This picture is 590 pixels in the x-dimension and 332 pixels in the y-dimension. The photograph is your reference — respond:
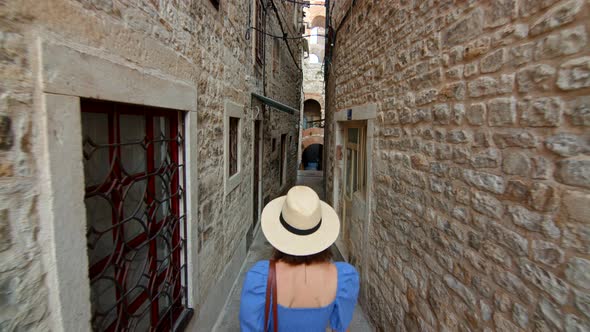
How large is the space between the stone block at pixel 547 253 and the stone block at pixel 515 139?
18.1 inches

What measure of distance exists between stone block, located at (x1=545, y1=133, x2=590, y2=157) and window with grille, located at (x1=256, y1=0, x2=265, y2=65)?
490 centimetres

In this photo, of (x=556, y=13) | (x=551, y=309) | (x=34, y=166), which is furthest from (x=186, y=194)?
(x=556, y=13)

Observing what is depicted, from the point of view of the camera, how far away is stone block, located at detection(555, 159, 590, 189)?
1244 millimetres

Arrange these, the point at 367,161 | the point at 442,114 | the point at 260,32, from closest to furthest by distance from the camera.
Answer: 1. the point at 442,114
2. the point at 367,161
3. the point at 260,32

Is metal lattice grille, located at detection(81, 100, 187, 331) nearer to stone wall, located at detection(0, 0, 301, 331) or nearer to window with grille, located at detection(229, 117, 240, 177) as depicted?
stone wall, located at detection(0, 0, 301, 331)

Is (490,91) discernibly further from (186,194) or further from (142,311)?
(142,311)

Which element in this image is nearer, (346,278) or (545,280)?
(545,280)

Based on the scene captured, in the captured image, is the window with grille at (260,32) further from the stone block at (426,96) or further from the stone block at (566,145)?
the stone block at (566,145)

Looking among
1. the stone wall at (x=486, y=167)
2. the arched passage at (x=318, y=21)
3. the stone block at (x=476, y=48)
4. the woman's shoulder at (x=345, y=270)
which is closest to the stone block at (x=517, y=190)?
the stone wall at (x=486, y=167)

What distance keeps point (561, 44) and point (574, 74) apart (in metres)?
0.16

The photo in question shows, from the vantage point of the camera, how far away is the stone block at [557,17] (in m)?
1.30

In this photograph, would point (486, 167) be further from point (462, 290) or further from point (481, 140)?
point (462, 290)

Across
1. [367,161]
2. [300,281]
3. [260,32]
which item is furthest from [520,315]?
[260,32]

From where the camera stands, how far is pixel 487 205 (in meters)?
1.79
